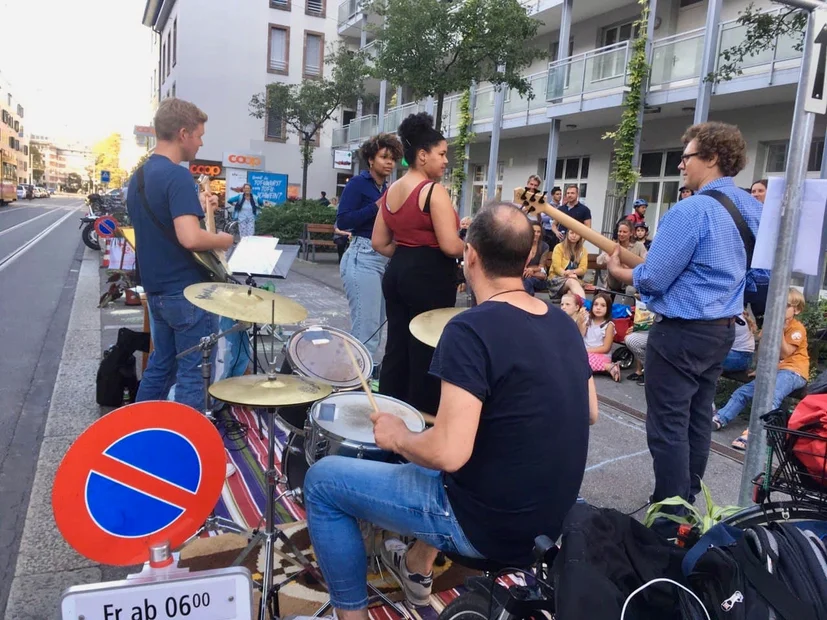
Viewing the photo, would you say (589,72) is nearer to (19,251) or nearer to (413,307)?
(413,307)

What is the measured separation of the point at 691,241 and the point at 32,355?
6.26 metres

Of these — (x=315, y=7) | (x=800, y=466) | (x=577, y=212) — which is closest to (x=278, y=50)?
(x=315, y=7)

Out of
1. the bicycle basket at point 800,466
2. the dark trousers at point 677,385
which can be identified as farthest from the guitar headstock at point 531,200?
the bicycle basket at point 800,466

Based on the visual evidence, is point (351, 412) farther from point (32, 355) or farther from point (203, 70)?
point (203, 70)

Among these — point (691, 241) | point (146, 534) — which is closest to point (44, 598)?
point (146, 534)

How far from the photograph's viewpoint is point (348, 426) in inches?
95.0

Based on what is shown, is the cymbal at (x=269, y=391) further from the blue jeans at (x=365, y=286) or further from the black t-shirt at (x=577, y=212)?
the black t-shirt at (x=577, y=212)

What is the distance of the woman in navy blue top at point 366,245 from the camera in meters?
4.36

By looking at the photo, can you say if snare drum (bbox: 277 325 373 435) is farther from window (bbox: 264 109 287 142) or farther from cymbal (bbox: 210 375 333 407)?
window (bbox: 264 109 287 142)

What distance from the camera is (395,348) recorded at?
3.65 metres

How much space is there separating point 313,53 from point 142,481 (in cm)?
3532

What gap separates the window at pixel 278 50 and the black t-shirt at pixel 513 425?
34.5 metres

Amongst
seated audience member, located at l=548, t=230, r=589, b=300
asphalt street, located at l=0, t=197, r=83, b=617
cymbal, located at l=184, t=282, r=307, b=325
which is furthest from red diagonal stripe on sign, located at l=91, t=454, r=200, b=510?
seated audience member, located at l=548, t=230, r=589, b=300

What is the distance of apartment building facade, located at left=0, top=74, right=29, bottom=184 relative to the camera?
237 ft
